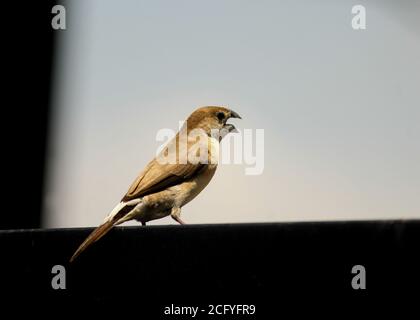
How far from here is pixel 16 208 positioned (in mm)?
4688

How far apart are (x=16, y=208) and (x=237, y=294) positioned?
2.42 meters

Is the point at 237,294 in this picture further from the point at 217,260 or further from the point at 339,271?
the point at 339,271

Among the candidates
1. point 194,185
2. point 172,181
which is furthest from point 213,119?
point 172,181

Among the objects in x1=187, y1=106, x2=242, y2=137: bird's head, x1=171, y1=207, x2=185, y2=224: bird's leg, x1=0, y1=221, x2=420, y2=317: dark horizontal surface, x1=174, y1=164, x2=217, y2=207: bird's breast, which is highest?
x1=187, y1=106, x2=242, y2=137: bird's head

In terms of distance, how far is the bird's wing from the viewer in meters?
5.61

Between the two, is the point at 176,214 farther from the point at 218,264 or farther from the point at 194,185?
the point at 218,264

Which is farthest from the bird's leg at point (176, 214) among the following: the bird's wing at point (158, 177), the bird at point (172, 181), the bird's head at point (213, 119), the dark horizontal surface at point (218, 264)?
the dark horizontal surface at point (218, 264)

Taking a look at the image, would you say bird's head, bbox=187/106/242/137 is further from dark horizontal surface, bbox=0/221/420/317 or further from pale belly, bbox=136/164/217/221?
dark horizontal surface, bbox=0/221/420/317

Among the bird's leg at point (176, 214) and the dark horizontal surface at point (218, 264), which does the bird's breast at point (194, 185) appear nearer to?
the bird's leg at point (176, 214)

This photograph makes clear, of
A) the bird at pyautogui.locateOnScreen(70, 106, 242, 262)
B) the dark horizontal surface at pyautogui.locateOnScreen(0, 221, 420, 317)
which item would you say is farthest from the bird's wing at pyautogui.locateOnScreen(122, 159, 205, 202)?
the dark horizontal surface at pyautogui.locateOnScreen(0, 221, 420, 317)

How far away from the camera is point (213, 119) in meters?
7.01

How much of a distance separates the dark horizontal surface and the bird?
5.73 feet

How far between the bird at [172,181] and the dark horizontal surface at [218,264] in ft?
5.73

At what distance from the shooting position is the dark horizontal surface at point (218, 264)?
7.84 ft
